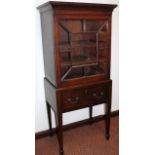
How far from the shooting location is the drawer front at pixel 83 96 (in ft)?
5.67

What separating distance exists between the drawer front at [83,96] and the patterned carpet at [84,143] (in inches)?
19.9

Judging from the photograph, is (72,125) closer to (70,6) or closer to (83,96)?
→ (83,96)

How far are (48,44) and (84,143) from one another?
117cm

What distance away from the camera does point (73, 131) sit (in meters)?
2.32

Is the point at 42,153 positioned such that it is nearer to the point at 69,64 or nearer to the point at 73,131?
the point at 73,131

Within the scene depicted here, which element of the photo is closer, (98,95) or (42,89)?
(98,95)

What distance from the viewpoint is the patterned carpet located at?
195 centimetres

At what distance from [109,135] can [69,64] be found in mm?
1019

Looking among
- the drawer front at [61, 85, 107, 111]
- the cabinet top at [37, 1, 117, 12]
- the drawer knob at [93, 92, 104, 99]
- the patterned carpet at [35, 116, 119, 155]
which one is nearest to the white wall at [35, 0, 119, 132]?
the patterned carpet at [35, 116, 119, 155]

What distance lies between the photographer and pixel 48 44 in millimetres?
1731

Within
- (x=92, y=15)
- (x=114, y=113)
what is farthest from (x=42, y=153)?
(x=92, y=15)

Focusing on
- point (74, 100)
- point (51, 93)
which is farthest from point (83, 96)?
point (51, 93)

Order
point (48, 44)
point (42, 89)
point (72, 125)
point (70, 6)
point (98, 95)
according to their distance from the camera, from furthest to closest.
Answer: point (72, 125) < point (42, 89) < point (98, 95) < point (48, 44) < point (70, 6)
